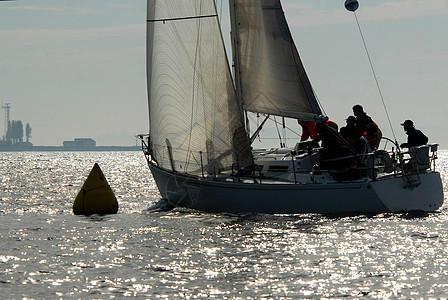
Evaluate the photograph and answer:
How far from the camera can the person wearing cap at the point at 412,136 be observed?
20984 mm

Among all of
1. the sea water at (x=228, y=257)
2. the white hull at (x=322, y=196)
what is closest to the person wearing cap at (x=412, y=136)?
the white hull at (x=322, y=196)

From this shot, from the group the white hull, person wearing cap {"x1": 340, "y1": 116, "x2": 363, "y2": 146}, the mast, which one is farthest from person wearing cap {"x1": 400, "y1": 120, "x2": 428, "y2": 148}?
the mast

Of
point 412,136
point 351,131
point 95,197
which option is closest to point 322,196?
point 351,131

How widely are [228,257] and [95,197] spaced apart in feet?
29.7

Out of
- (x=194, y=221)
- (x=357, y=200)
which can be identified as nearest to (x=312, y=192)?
(x=357, y=200)

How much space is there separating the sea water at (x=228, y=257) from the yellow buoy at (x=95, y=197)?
108 cm

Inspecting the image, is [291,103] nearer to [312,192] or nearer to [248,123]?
[248,123]

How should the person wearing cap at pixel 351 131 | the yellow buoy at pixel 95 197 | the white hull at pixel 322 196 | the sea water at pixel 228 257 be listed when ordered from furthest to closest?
the yellow buoy at pixel 95 197
the person wearing cap at pixel 351 131
the white hull at pixel 322 196
the sea water at pixel 228 257

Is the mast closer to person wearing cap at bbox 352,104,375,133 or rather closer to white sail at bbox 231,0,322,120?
white sail at bbox 231,0,322,120

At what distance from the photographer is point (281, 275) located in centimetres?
1317

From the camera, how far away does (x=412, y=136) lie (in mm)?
21000

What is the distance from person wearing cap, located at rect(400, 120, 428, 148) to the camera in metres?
21.0

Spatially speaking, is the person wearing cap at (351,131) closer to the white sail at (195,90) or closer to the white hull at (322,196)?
the white hull at (322,196)

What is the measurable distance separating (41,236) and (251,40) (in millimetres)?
8083
